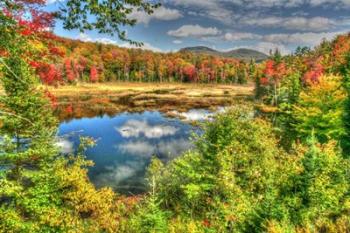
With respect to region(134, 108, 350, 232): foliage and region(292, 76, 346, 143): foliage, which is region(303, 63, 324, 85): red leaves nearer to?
region(292, 76, 346, 143): foliage

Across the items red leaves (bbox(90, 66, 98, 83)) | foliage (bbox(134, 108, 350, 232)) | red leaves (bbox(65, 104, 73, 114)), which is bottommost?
red leaves (bbox(65, 104, 73, 114))

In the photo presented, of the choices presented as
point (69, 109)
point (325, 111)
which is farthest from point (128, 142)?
point (69, 109)

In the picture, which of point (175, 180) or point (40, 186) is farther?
point (175, 180)

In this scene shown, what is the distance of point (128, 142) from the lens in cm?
6234

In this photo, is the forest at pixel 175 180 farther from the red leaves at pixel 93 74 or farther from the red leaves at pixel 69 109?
the red leaves at pixel 93 74

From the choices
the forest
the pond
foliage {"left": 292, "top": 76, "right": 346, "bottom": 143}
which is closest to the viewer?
the forest

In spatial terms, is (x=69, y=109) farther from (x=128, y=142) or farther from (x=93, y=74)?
(x=93, y=74)

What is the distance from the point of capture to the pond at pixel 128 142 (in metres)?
44.4

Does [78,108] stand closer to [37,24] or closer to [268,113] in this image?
[268,113]

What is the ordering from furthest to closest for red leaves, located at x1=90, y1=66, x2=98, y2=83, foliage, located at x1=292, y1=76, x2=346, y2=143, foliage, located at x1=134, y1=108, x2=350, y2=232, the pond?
red leaves, located at x1=90, y1=66, x2=98, y2=83, the pond, foliage, located at x1=292, y1=76, x2=346, y2=143, foliage, located at x1=134, y1=108, x2=350, y2=232

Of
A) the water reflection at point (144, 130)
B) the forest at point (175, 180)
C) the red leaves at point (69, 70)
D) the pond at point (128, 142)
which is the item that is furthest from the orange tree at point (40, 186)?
the red leaves at point (69, 70)

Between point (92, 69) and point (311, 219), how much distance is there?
174 m

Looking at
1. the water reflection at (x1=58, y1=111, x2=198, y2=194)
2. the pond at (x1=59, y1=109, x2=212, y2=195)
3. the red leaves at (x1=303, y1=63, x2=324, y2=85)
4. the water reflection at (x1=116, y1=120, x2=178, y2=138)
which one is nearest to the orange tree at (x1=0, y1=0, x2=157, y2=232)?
the pond at (x1=59, y1=109, x2=212, y2=195)

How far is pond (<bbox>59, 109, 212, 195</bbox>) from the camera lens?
146 ft
